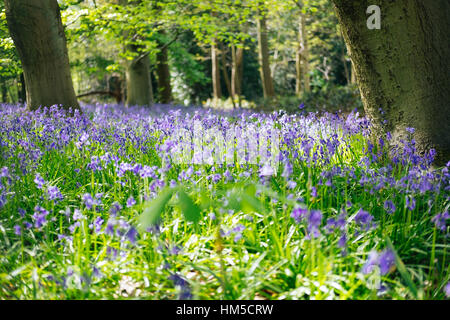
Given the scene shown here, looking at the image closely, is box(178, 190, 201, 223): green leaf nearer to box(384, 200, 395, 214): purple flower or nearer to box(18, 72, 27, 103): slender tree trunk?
box(384, 200, 395, 214): purple flower

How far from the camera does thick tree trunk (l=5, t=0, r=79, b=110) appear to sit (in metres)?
6.77

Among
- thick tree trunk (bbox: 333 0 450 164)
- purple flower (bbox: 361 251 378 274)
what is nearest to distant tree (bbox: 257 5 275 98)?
thick tree trunk (bbox: 333 0 450 164)

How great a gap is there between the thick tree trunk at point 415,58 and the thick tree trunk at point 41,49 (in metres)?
5.39

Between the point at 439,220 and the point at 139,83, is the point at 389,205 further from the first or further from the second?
the point at 139,83

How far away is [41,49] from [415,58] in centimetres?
620

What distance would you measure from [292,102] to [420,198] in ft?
45.0

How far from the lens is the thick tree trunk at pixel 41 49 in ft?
22.2

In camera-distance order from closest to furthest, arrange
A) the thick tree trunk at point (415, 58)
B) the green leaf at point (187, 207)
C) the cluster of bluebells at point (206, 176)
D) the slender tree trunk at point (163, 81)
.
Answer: the green leaf at point (187, 207) → the cluster of bluebells at point (206, 176) → the thick tree trunk at point (415, 58) → the slender tree trunk at point (163, 81)

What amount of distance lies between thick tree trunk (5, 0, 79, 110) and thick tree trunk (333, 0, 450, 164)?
5392 mm

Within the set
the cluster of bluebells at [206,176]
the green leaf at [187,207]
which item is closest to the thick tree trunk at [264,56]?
the cluster of bluebells at [206,176]

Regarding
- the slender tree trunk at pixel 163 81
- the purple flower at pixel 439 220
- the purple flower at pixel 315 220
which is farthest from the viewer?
the slender tree trunk at pixel 163 81

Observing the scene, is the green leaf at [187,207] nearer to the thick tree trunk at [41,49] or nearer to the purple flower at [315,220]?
the purple flower at [315,220]

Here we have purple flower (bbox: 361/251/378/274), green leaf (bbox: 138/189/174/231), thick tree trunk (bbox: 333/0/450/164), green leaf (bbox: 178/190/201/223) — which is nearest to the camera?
green leaf (bbox: 138/189/174/231)
